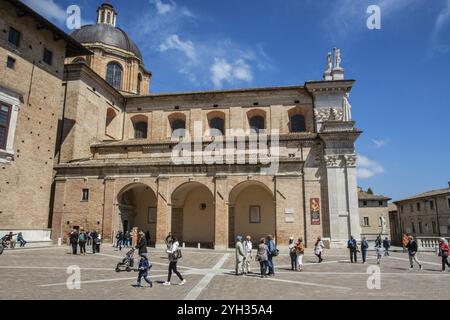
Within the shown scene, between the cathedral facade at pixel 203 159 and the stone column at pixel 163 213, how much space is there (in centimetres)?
7

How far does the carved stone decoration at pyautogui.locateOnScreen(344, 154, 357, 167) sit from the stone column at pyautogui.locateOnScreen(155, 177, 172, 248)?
48.0 ft

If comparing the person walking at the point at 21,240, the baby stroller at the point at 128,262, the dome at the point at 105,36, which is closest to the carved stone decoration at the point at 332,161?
the baby stroller at the point at 128,262

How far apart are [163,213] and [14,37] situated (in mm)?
14830

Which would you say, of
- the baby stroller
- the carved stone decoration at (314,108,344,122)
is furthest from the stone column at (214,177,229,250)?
the carved stone decoration at (314,108,344,122)

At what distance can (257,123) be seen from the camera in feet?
105

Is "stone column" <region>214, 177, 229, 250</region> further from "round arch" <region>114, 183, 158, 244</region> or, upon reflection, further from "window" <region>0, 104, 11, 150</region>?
"window" <region>0, 104, 11, 150</region>

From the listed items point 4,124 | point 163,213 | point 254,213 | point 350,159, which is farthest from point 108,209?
point 350,159

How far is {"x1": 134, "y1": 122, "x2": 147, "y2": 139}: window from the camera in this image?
3391 centimetres

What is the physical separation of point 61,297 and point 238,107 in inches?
1008

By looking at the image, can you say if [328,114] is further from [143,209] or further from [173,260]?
[173,260]

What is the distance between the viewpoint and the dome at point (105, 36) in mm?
36938

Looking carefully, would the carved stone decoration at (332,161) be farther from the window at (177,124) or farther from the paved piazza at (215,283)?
the window at (177,124)

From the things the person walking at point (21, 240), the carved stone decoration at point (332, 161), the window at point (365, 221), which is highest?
the carved stone decoration at point (332, 161)
